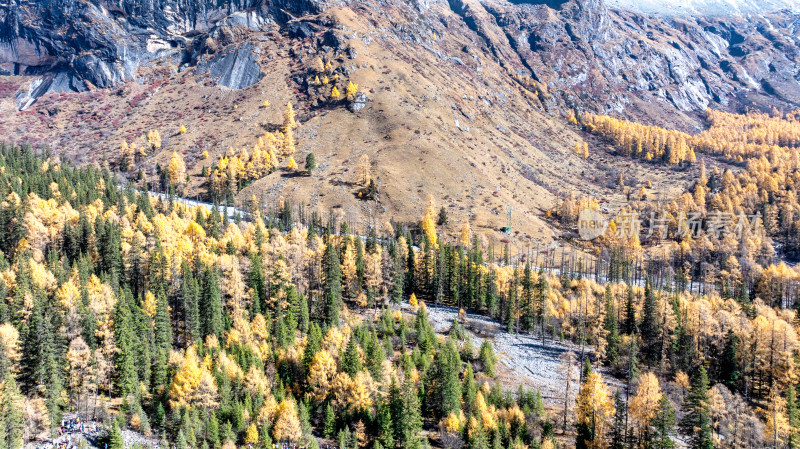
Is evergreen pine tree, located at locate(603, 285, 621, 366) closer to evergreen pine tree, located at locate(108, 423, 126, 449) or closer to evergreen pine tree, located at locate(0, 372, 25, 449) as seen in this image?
evergreen pine tree, located at locate(108, 423, 126, 449)

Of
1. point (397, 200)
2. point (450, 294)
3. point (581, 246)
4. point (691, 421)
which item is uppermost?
point (397, 200)

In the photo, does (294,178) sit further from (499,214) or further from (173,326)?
(173,326)

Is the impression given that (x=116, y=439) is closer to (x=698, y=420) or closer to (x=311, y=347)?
(x=311, y=347)

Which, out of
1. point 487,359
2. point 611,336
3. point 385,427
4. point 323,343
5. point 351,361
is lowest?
point 385,427

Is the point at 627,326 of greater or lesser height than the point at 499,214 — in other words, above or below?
below

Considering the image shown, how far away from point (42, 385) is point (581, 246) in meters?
151

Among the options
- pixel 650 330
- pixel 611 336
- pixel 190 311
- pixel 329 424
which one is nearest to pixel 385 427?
pixel 329 424

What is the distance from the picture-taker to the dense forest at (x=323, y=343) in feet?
218

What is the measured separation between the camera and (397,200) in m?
174

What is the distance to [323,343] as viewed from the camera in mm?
80812

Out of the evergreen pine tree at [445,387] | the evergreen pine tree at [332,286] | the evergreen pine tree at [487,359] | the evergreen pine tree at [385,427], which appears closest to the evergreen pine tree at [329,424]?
the evergreen pine tree at [385,427]

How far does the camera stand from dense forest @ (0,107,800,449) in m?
66.4

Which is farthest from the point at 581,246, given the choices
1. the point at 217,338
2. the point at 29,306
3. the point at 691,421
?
the point at 29,306

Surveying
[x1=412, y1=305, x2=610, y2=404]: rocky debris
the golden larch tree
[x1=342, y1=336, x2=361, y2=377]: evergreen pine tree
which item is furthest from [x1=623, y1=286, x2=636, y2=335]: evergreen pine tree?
[x1=342, y1=336, x2=361, y2=377]: evergreen pine tree
